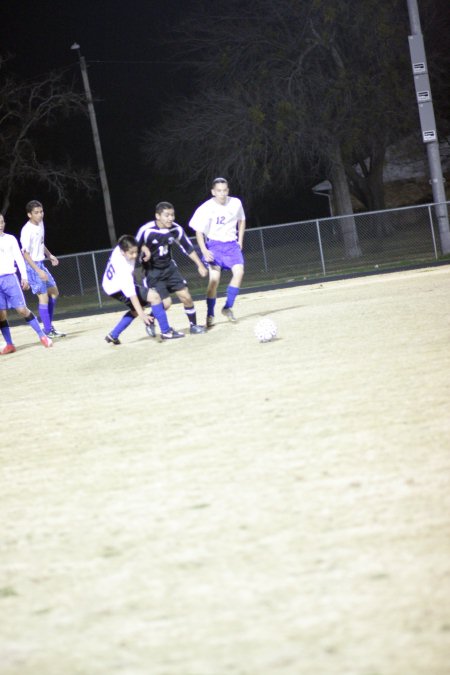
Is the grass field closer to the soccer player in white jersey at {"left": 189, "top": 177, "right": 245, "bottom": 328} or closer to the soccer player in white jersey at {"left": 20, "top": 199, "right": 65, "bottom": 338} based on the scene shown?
the soccer player in white jersey at {"left": 189, "top": 177, "right": 245, "bottom": 328}

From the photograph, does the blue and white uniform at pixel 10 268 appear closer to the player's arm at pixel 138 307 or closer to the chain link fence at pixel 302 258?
the player's arm at pixel 138 307

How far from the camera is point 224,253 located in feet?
46.0

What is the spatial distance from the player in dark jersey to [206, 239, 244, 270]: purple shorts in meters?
0.63

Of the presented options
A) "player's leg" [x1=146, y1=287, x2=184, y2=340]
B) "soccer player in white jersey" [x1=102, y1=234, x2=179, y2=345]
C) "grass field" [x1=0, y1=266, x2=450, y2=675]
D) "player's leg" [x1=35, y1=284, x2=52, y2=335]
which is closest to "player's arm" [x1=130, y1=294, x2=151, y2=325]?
"soccer player in white jersey" [x1=102, y1=234, x2=179, y2=345]

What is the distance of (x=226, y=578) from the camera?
390 cm

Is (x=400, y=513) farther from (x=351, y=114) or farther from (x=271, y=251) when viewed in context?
(x=351, y=114)

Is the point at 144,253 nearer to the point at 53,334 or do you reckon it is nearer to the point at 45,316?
the point at 45,316

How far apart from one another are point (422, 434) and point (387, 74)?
26506 millimetres

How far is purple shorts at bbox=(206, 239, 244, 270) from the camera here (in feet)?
45.9

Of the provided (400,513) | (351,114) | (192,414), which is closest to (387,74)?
(351,114)

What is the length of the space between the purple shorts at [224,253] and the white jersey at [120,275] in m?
1.46

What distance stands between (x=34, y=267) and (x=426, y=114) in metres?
13.4

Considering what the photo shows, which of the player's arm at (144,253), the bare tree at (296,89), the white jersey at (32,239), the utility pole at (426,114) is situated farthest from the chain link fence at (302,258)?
the player's arm at (144,253)

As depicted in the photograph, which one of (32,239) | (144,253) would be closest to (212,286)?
(144,253)
